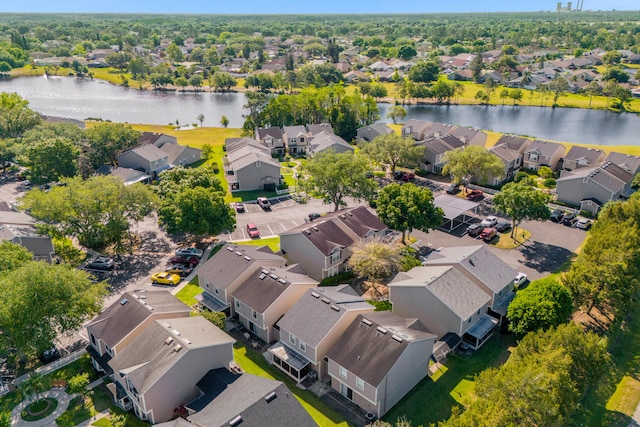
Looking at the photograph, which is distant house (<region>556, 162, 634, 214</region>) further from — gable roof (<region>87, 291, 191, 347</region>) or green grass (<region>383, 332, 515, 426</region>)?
gable roof (<region>87, 291, 191, 347</region>)

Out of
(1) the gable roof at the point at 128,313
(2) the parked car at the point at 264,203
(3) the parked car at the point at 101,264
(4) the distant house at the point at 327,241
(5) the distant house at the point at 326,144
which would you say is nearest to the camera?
(1) the gable roof at the point at 128,313

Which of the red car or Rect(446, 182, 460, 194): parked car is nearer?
the red car

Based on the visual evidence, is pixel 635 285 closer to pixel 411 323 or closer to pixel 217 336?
pixel 411 323

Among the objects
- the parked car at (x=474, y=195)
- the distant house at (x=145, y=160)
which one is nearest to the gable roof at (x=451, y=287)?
the parked car at (x=474, y=195)

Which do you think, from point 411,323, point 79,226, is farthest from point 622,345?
point 79,226

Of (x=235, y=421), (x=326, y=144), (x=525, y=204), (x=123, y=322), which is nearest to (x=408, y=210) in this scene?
(x=525, y=204)

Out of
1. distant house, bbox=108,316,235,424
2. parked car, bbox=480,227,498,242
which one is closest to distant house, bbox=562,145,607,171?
parked car, bbox=480,227,498,242

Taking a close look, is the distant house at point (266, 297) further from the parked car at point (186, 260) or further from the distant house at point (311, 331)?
the parked car at point (186, 260)
